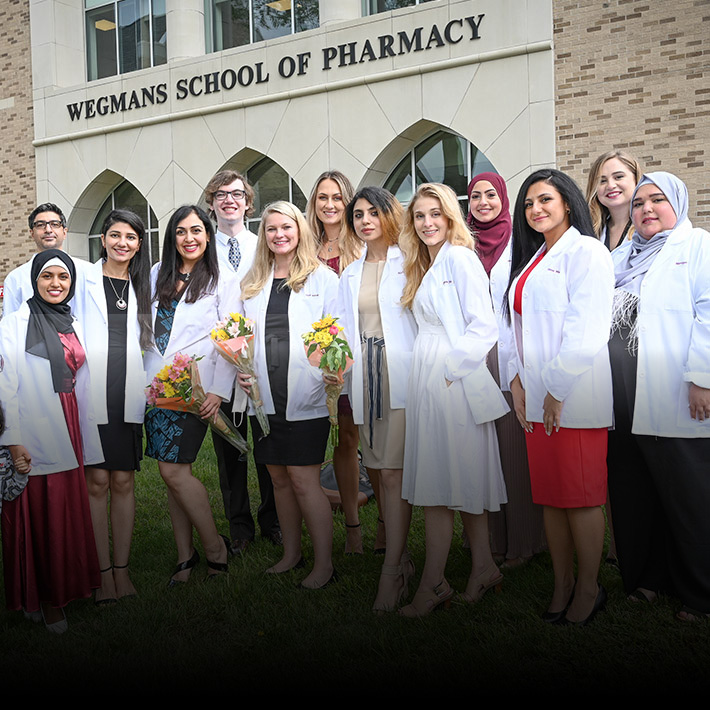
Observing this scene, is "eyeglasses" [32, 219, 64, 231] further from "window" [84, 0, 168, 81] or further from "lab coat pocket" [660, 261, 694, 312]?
"window" [84, 0, 168, 81]

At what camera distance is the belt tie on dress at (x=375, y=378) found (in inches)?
152

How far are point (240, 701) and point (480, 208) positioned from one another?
2677 mm

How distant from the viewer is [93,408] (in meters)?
3.84

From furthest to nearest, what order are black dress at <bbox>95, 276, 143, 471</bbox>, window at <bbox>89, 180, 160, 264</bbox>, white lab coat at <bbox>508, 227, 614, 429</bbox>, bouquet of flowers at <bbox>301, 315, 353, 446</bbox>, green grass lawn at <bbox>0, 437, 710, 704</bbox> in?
window at <bbox>89, 180, 160, 264</bbox> → black dress at <bbox>95, 276, 143, 471</bbox> → bouquet of flowers at <bbox>301, 315, 353, 446</bbox> → white lab coat at <bbox>508, 227, 614, 429</bbox> → green grass lawn at <bbox>0, 437, 710, 704</bbox>

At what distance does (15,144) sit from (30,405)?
10770 millimetres

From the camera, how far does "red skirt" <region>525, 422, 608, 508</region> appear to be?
3.26 metres

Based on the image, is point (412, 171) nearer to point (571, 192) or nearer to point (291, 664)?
point (571, 192)

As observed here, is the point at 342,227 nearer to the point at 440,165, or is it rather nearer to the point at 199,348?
the point at 199,348

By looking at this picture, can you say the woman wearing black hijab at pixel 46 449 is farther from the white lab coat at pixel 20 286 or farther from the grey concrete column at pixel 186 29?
the grey concrete column at pixel 186 29

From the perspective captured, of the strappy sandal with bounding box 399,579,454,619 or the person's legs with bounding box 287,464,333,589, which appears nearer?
the strappy sandal with bounding box 399,579,454,619

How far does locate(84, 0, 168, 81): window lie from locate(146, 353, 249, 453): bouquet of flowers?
19.8 ft

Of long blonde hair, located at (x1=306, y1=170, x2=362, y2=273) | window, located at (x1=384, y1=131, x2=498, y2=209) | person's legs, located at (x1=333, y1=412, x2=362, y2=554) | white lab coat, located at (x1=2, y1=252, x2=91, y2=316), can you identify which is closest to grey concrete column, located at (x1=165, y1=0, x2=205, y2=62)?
window, located at (x1=384, y1=131, x2=498, y2=209)

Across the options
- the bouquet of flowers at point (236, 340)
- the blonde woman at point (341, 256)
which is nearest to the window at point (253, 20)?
the blonde woman at point (341, 256)

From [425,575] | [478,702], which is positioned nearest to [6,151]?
[425,575]
